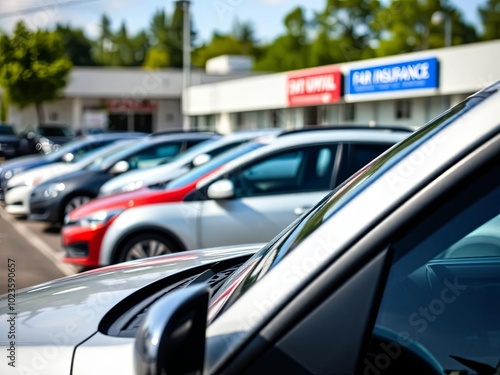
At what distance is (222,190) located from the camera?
23.7ft

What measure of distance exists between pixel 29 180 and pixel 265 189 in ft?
24.7

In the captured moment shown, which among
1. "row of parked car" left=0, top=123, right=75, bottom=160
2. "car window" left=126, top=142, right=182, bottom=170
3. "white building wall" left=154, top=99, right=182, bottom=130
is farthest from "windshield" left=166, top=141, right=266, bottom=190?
"white building wall" left=154, top=99, right=182, bottom=130

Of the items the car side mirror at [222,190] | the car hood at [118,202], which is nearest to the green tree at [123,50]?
the car hood at [118,202]

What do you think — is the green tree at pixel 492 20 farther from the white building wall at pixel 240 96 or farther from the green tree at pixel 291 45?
the white building wall at pixel 240 96

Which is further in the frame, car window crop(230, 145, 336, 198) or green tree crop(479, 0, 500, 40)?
green tree crop(479, 0, 500, 40)

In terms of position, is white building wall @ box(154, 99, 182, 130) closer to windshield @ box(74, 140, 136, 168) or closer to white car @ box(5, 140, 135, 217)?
windshield @ box(74, 140, 136, 168)

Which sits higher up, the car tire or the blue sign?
the blue sign

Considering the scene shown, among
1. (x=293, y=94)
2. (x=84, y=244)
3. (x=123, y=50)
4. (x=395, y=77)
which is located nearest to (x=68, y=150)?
(x=84, y=244)

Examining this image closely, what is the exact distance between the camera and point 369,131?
742 cm

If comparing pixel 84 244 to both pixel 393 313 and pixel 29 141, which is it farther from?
pixel 29 141

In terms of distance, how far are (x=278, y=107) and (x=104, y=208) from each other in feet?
107

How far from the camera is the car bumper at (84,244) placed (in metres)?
7.82

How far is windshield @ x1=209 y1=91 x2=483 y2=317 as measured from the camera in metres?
1.51

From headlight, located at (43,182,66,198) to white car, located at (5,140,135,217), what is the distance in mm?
644
